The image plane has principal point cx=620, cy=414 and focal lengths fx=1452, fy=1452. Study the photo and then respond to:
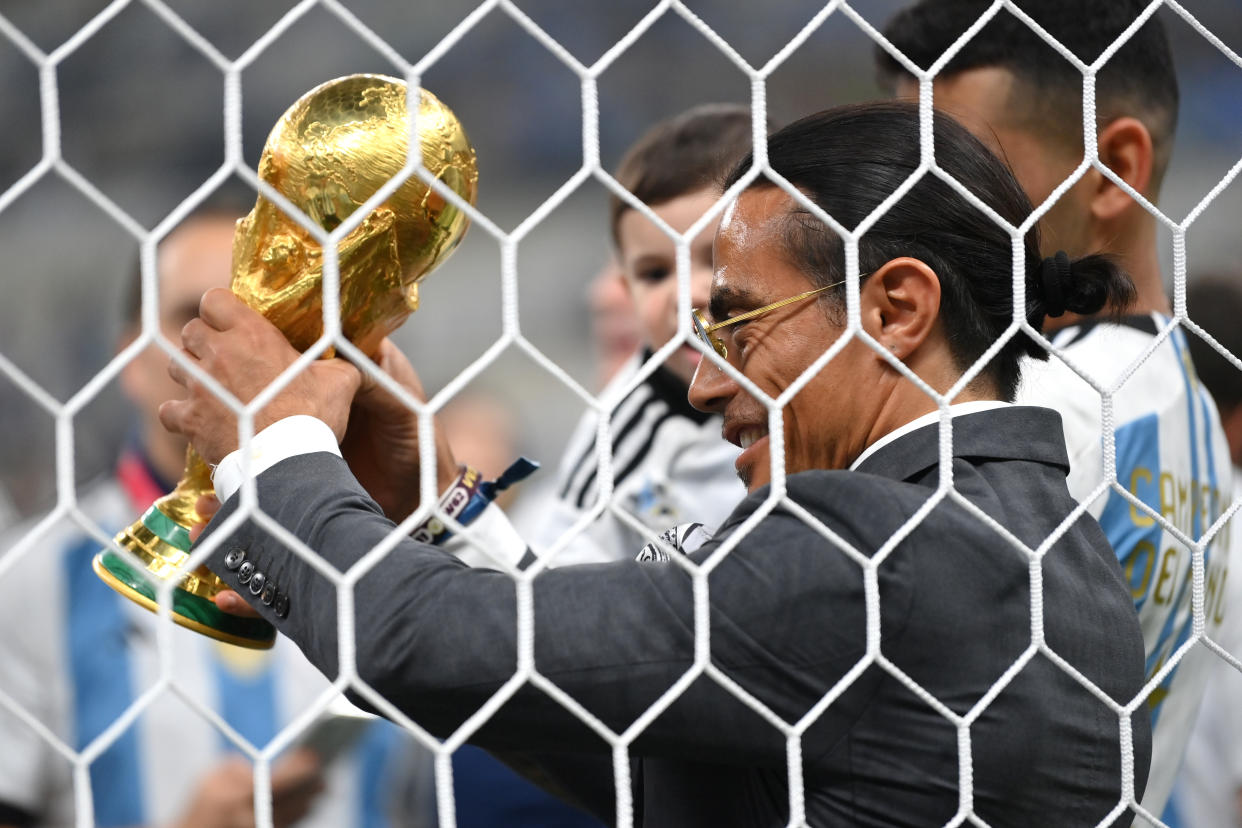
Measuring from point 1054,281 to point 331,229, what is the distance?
43 centimetres

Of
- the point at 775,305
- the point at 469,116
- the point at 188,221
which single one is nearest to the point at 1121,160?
the point at 775,305

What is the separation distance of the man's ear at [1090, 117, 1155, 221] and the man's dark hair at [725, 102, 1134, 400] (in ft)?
1.09

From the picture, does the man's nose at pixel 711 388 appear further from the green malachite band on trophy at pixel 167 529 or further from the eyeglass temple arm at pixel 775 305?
the green malachite band on trophy at pixel 167 529

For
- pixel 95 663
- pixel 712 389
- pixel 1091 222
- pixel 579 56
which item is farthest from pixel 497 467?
pixel 579 56

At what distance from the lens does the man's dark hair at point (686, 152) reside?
4.69 ft

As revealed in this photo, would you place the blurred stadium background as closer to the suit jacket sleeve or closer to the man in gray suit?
the man in gray suit

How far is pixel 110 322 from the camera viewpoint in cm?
463

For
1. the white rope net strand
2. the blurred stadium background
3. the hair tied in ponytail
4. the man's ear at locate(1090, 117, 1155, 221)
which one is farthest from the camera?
the blurred stadium background

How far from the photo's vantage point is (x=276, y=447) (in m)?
0.73

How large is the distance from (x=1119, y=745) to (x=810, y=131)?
372mm

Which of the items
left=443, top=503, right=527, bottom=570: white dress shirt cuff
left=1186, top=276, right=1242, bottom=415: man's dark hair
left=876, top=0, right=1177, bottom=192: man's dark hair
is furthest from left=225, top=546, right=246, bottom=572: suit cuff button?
left=1186, top=276, right=1242, bottom=415: man's dark hair

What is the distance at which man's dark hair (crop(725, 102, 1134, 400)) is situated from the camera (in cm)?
79

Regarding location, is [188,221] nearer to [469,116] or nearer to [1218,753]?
[1218,753]

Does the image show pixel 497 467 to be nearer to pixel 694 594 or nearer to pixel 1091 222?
pixel 1091 222
